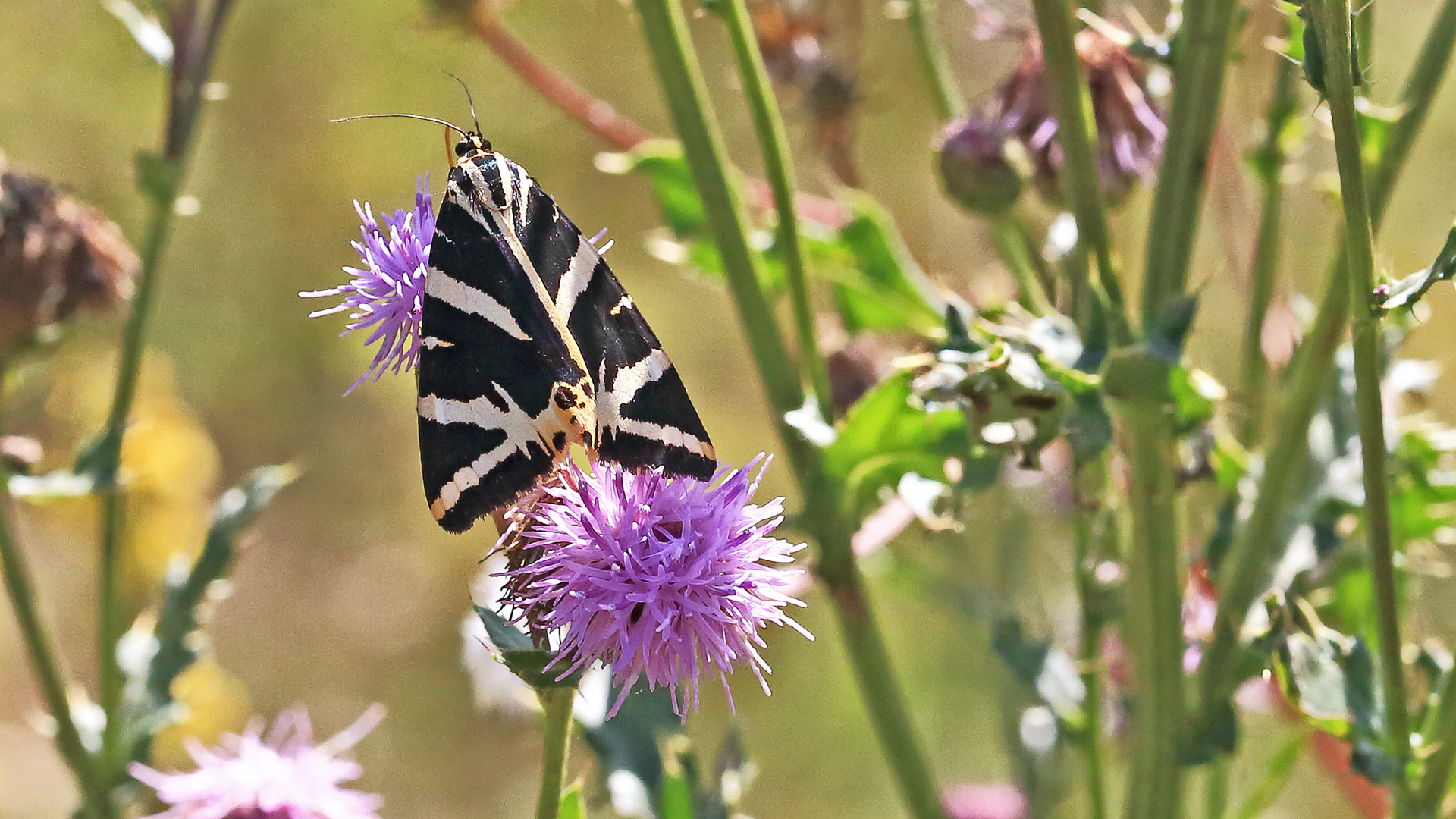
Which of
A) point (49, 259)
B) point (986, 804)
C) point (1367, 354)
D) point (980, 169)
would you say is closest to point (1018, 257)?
point (980, 169)

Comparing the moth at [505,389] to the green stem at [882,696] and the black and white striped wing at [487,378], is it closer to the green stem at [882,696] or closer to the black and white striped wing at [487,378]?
the black and white striped wing at [487,378]

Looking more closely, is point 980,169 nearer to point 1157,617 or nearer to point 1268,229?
point 1268,229

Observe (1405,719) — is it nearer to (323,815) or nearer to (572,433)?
(572,433)

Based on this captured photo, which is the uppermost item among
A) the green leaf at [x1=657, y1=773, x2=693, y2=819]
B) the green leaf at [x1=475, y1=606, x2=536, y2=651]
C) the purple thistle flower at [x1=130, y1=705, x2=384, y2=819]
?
the green leaf at [x1=475, y1=606, x2=536, y2=651]

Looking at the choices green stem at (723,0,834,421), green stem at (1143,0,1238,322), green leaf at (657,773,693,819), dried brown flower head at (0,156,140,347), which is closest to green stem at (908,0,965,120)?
green stem at (723,0,834,421)

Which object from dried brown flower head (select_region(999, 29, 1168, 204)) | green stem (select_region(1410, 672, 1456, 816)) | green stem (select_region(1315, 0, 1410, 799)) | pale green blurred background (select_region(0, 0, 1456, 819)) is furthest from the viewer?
pale green blurred background (select_region(0, 0, 1456, 819))

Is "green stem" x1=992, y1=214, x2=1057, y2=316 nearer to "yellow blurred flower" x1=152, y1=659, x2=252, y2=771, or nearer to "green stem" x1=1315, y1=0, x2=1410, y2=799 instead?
"green stem" x1=1315, y1=0, x2=1410, y2=799

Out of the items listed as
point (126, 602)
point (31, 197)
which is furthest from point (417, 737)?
point (31, 197)
